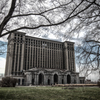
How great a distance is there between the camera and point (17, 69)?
285ft

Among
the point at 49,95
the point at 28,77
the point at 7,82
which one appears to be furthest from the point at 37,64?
the point at 49,95

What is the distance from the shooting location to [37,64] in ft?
324

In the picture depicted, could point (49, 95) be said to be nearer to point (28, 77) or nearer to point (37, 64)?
point (28, 77)

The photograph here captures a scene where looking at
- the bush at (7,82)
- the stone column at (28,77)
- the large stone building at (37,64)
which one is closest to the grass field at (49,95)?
the bush at (7,82)

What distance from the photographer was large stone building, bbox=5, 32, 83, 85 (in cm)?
6347

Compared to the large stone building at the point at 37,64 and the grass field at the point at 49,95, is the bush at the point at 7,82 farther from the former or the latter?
the large stone building at the point at 37,64

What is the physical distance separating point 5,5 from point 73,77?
70818 millimetres

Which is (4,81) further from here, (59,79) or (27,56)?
(27,56)

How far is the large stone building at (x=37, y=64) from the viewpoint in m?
63.5

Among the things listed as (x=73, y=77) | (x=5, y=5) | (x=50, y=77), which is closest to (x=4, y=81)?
(x=5, y=5)

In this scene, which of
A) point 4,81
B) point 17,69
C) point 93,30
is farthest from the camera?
point 17,69

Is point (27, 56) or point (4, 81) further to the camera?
point (27, 56)

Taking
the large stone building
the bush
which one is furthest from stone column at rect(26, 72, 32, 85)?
the bush

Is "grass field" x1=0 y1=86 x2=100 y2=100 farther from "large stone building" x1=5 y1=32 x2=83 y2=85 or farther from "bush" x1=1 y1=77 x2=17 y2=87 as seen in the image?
"large stone building" x1=5 y1=32 x2=83 y2=85
